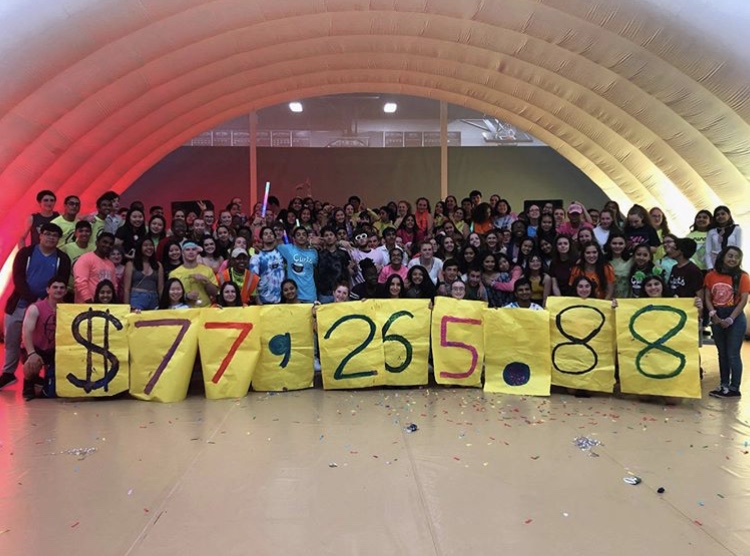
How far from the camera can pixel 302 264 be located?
6.39 m

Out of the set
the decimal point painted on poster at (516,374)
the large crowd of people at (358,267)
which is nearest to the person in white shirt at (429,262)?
the large crowd of people at (358,267)

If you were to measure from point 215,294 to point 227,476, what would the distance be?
2.92 metres

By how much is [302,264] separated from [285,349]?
1193 millimetres

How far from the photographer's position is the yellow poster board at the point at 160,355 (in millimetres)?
5293

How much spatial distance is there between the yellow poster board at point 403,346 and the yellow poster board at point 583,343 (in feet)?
4.37

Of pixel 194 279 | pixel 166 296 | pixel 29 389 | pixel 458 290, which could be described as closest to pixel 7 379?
pixel 29 389

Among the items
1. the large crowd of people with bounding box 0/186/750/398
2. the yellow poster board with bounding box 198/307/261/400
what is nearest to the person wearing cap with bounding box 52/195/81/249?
the large crowd of people with bounding box 0/186/750/398

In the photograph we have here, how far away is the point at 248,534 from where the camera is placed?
273 centimetres

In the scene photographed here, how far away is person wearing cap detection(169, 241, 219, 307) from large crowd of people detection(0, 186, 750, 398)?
14 millimetres

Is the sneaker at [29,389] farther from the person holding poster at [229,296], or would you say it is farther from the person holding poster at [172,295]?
the person holding poster at [229,296]

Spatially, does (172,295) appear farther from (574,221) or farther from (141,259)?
(574,221)

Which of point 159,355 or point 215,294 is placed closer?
point 159,355

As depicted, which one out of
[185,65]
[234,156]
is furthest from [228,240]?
[234,156]

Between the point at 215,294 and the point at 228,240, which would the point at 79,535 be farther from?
the point at 228,240
